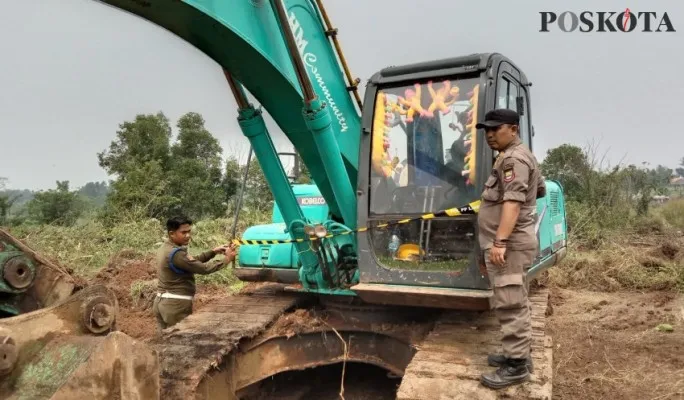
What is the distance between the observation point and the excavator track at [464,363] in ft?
9.42

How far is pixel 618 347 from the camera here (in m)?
5.64

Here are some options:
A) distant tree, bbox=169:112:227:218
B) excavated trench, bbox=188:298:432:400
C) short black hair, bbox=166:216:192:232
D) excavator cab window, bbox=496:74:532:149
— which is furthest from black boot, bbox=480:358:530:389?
distant tree, bbox=169:112:227:218

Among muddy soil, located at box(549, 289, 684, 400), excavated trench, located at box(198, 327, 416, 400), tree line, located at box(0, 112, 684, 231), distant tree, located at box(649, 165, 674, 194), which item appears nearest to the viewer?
excavated trench, located at box(198, 327, 416, 400)

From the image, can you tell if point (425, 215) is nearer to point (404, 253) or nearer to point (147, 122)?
point (404, 253)

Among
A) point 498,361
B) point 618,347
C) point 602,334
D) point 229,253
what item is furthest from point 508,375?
point 602,334

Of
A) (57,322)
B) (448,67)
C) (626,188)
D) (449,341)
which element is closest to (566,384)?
(449,341)

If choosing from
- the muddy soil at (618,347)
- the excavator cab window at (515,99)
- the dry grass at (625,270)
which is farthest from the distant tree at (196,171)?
the excavator cab window at (515,99)

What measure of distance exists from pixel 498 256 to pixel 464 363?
0.69 metres

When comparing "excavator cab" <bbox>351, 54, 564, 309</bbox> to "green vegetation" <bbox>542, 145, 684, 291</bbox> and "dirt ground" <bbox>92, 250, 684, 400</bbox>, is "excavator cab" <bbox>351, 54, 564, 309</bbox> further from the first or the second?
"green vegetation" <bbox>542, 145, 684, 291</bbox>

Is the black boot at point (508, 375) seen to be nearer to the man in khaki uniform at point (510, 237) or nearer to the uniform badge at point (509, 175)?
the man in khaki uniform at point (510, 237)

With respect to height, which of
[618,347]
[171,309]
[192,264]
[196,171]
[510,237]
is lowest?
[618,347]

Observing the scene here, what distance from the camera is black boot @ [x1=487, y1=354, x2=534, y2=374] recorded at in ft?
10.1

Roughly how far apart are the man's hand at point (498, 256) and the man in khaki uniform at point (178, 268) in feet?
7.00

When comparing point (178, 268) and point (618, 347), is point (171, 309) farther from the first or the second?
point (618, 347)
